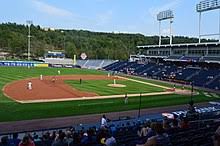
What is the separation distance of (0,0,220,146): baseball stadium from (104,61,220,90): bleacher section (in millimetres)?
181

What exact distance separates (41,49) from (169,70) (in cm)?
7569

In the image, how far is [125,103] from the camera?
35.8m

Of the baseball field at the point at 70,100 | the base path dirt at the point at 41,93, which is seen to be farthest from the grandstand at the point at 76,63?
the base path dirt at the point at 41,93

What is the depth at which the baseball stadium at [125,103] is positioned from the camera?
12.6 m

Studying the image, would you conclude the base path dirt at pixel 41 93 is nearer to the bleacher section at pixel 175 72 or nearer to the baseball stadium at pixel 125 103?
the baseball stadium at pixel 125 103

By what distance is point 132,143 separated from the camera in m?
10.8

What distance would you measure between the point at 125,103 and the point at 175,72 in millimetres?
35677

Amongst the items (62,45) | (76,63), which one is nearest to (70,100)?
(76,63)

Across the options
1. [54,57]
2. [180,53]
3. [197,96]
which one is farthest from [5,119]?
[54,57]

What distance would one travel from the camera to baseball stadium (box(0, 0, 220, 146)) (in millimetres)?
12648

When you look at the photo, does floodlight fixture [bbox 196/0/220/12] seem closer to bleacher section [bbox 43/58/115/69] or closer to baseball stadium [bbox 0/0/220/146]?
baseball stadium [bbox 0/0/220/146]

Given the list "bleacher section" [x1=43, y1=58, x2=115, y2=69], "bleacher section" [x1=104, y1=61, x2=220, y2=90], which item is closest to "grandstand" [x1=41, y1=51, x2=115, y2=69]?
"bleacher section" [x1=43, y1=58, x2=115, y2=69]

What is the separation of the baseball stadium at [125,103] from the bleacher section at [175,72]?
181 mm

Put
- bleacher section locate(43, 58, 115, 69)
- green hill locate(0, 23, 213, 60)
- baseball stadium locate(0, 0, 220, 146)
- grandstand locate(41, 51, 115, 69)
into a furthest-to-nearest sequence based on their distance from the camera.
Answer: green hill locate(0, 23, 213, 60)
bleacher section locate(43, 58, 115, 69)
grandstand locate(41, 51, 115, 69)
baseball stadium locate(0, 0, 220, 146)
